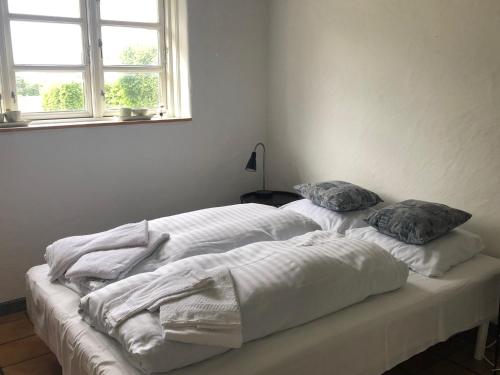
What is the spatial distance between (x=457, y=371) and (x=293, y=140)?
1833 mm

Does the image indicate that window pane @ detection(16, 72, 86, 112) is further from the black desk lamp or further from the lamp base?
the lamp base

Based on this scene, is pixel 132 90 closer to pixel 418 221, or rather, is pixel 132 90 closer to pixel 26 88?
pixel 26 88

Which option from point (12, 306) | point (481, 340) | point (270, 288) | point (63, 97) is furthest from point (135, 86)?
Answer: point (481, 340)

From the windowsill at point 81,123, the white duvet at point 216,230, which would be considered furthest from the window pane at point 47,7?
the white duvet at point 216,230

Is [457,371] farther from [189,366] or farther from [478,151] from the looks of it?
[189,366]

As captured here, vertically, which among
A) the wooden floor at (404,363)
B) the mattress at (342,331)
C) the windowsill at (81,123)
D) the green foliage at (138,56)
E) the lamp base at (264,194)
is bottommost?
the wooden floor at (404,363)

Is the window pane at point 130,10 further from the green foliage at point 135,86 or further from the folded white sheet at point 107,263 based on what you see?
the folded white sheet at point 107,263

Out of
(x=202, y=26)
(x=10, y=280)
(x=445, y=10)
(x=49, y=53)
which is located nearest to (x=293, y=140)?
(x=202, y=26)

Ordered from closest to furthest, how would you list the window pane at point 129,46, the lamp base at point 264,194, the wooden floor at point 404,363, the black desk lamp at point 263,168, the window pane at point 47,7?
the wooden floor at point 404,363, the window pane at point 47,7, the window pane at point 129,46, the black desk lamp at point 263,168, the lamp base at point 264,194

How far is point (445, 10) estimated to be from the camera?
7.97ft

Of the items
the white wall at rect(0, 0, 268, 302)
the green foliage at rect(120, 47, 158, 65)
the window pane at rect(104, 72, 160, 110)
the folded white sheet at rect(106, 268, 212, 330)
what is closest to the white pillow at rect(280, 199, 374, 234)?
the white wall at rect(0, 0, 268, 302)

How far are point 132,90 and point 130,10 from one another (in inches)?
20.1

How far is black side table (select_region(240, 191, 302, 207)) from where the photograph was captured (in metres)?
3.27

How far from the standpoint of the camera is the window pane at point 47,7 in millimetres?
2760
